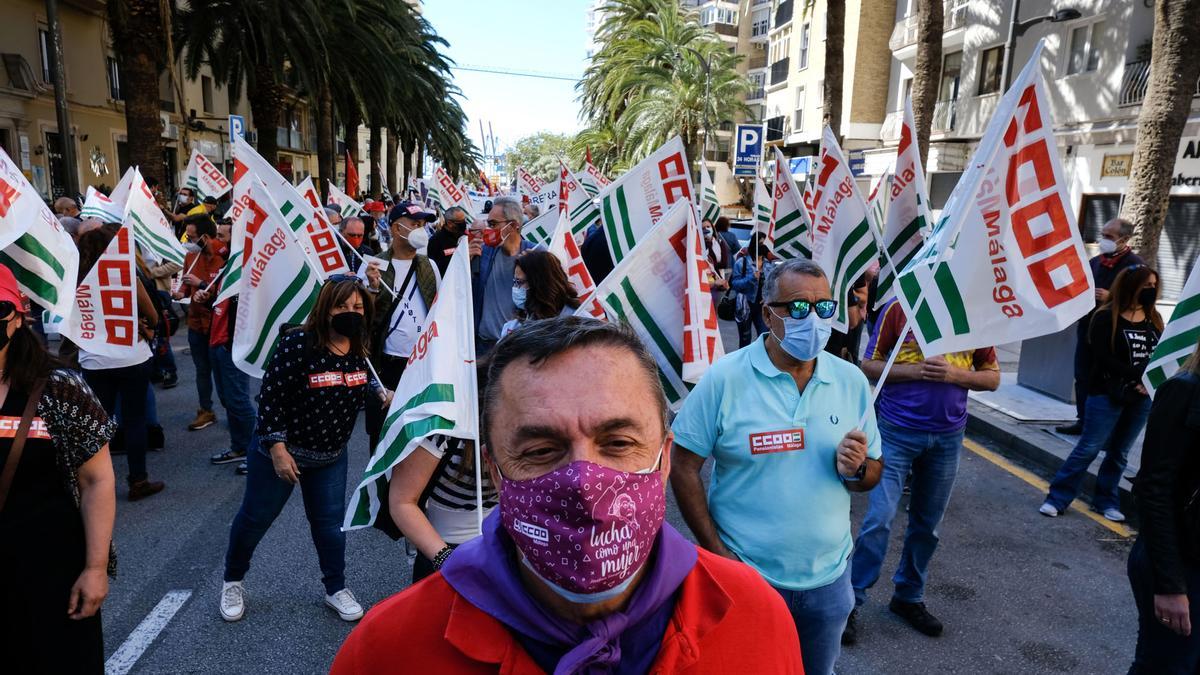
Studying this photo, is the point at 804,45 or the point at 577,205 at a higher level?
the point at 804,45

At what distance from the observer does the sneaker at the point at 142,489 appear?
5191 mm

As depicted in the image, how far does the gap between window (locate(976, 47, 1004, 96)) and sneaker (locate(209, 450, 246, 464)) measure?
22.8m

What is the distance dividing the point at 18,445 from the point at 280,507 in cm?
155

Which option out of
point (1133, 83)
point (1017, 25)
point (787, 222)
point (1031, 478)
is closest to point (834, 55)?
point (1017, 25)

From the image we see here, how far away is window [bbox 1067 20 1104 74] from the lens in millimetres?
17891

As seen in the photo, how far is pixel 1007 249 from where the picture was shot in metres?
3.16

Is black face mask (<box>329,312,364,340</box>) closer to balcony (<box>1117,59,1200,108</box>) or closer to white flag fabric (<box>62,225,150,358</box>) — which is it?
white flag fabric (<box>62,225,150,358</box>)

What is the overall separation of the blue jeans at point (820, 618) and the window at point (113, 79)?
3141cm

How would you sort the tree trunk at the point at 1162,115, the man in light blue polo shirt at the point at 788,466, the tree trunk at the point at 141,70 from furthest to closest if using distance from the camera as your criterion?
1. the tree trunk at the point at 141,70
2. the tree trunk at the point at 1162,115
3. the man in light blue polo shirt at the point at 788,466

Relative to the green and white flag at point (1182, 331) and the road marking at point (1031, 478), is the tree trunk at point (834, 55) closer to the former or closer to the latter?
the road marking at point (1031, 478)

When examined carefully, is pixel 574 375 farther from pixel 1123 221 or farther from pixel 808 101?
pixel 808 101

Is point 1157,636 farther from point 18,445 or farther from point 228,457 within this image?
point 228,457

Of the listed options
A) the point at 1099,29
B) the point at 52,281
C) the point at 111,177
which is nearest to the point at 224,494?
the point at 52,281

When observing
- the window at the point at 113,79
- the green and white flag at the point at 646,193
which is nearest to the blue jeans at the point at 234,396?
the green and white flag at the point at 646,193
